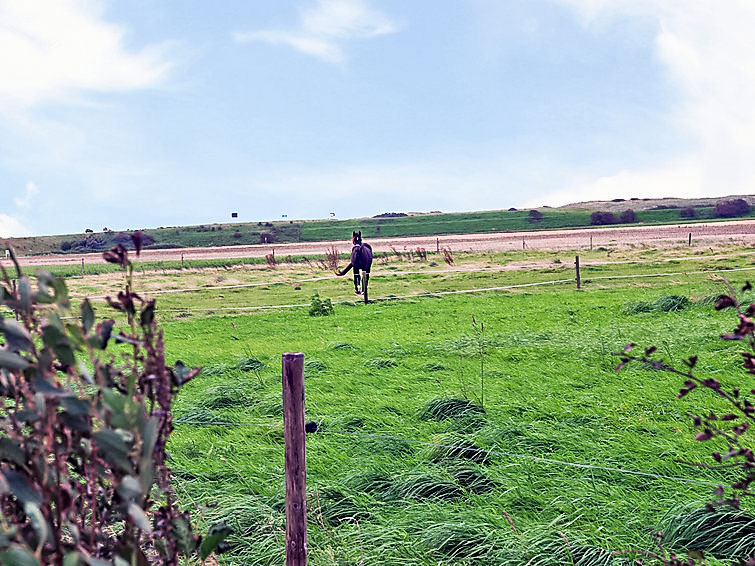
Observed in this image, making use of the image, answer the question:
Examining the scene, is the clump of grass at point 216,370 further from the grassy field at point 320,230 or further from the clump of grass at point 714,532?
the grassy field at point 320,230

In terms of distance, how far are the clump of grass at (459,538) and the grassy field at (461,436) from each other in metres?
0.01

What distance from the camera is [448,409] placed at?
688 centimetres

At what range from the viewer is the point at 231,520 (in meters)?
4.49

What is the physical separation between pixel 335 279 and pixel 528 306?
1414cm

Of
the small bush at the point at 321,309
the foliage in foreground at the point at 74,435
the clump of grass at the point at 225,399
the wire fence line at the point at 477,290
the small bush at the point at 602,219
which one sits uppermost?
the foliage in foreground at the point at 74,435

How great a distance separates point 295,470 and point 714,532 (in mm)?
2602

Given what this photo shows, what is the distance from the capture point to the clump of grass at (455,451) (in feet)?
17.6

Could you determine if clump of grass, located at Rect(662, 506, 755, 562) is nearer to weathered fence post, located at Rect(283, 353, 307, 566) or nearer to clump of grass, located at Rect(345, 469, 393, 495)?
clump of grass, located at Rect(345, 469, 393, 495)

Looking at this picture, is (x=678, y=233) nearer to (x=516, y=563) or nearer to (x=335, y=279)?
(x=335, y=279)

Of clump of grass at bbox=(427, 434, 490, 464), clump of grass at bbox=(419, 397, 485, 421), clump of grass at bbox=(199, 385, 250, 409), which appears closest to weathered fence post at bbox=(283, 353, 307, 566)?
clump of grass at bbox=(427, 434, 490, 464)

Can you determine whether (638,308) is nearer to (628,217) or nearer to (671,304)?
(671,304)

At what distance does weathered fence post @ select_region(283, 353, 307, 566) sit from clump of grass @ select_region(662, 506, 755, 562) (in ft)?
7.11

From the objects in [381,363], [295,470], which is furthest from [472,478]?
[381,363]

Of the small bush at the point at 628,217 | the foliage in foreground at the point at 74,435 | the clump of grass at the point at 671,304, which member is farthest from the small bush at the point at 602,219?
the foliage in foreground at the point at 74,435
